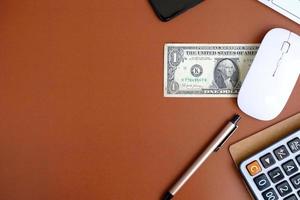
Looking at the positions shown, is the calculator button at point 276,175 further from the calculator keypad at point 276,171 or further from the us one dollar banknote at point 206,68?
the us one dollar banknote at point 206,68

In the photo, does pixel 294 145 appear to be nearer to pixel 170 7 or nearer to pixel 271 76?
pixel 271 76

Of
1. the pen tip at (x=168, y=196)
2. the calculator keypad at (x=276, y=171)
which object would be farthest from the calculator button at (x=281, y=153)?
the pen tip at (x=168, y=196)

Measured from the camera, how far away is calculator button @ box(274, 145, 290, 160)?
0.48 m

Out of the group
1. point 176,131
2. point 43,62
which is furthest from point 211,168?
point 43,62

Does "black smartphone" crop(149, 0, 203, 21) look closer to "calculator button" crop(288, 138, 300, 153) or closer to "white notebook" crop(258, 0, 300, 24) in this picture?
"white notebook" crop(258, 0, 300, 24)

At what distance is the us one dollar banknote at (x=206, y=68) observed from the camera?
502mm

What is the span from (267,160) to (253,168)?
22mm

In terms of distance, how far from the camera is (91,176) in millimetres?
499

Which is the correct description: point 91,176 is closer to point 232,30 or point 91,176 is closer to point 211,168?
point 211,168

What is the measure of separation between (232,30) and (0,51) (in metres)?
0.33

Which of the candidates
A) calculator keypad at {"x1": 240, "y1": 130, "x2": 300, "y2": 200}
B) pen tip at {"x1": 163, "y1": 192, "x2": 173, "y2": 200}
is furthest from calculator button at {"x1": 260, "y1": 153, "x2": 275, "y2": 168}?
pen tip at {"x1": 163, "y1": 192, "x2": 173, "y2": 200}

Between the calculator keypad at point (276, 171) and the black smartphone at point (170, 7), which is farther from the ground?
the black smartphone at point (170, 7)

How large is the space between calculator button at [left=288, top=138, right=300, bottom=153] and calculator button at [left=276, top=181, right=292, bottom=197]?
0.04 metres

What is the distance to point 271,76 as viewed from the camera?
19.1 inches
